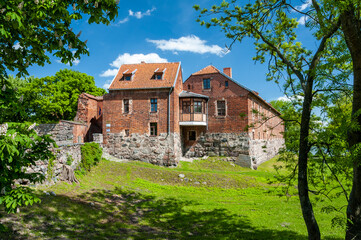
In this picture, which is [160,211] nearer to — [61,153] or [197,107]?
[61,153]

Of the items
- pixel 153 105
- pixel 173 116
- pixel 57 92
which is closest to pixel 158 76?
pixel 153 105

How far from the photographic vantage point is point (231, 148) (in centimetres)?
2384

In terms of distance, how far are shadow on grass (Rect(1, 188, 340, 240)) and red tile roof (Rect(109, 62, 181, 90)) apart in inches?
516

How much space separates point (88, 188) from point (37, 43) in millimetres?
9024

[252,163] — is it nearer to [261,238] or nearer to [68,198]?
[261,238]

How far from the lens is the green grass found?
7480 mm

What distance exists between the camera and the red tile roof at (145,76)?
22.5 metres

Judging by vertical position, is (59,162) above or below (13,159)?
below

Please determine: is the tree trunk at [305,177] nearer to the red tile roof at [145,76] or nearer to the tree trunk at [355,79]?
the tree trunk at [355,79]

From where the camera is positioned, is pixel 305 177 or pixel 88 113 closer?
pixel 305 177

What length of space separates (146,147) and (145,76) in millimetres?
7373

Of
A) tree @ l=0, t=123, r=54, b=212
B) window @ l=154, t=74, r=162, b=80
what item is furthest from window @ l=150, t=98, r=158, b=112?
tree @ l=0, t=123, r=54, b=212

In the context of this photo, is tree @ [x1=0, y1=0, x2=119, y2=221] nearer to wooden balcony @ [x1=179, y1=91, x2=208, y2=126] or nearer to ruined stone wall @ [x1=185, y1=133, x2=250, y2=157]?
wooden balcony @ [x1=179, y1=91, x2=208, y2=126]

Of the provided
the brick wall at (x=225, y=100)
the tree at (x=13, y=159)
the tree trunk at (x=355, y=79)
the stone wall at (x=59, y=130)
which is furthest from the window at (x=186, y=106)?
the tree at (x=13, y=159)
